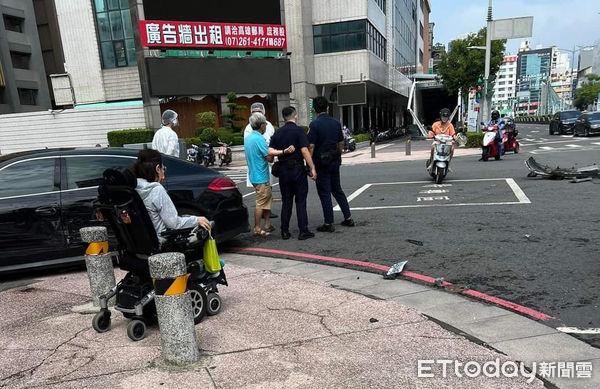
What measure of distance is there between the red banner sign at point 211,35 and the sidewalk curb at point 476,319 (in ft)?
72.4

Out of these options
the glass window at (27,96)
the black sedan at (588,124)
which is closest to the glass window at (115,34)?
the glass window at (27,96)

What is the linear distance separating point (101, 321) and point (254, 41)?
82.0 ft

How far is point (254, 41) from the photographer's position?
26.1 metres

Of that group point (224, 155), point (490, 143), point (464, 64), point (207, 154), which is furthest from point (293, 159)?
point (464, 64)

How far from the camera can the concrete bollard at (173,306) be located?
2.90 meters

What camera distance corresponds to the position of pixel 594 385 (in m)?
2.59

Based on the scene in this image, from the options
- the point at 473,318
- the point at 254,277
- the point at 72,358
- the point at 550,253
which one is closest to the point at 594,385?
the point at 473,318

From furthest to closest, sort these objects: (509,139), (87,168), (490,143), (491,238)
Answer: (509,139) → (490,143) → (491,238) → (87,168)

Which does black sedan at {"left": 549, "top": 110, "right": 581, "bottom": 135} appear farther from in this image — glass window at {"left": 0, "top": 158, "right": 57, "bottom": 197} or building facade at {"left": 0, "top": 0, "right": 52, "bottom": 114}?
building facade at {"left": 0, "top": 0, "right": 52, "bottom": 114}

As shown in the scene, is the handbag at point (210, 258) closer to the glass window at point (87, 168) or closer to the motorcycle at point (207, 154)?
the glass window at point (87, 168)

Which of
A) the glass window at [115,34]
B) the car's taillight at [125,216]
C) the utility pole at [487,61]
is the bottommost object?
the car's taillight at [125,216]

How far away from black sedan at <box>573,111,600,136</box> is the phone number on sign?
60.5ft

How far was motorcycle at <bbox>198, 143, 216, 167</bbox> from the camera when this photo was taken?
65.7ft

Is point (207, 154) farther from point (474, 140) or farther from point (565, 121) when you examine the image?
point (565, 121)
